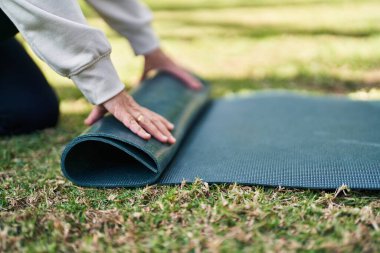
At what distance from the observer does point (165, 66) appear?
282cm

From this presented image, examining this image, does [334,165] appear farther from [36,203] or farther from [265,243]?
[36,203]

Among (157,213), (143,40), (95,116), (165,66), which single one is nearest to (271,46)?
(165,66)

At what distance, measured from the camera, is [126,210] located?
1630 mm

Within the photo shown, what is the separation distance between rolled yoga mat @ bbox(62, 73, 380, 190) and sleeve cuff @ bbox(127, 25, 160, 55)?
21cm

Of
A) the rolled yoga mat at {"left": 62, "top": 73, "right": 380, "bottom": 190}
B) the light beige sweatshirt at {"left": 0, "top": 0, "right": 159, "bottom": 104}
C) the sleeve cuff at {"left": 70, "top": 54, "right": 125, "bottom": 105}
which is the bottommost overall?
the rolled yoga mat at {"left": 62, "top": 73, "right": 380, "bottom": 190}

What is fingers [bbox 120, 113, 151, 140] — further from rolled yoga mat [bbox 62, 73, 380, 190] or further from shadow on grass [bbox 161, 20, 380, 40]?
shadow on grass [bbox 161, 20, 380, 40]

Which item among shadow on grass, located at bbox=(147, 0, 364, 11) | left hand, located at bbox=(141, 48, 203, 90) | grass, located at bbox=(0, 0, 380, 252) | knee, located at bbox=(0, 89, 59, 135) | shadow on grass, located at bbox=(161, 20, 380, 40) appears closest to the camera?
grass, located at bbox=(0, 0, 380, 252)

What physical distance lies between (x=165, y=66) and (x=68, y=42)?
109 centimetres

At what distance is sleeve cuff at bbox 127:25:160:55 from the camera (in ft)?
8.87

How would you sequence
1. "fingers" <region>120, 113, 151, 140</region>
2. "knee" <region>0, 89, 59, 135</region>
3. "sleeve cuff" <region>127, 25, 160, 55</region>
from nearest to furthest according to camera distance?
"fingers" <region>120, 113, 151, 140</region>, "knee" <region>0, 89, 59, 135</region>, "sleeve cuff" <region>127, 25, 160, 55</region>

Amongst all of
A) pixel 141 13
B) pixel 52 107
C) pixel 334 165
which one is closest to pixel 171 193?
pixel 334 165

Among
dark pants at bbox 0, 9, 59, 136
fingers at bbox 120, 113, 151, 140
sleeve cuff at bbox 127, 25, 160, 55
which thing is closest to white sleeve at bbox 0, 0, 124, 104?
fingers at bbox 120, 113, 151, 140

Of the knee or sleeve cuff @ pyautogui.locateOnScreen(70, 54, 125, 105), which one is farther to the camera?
the knee

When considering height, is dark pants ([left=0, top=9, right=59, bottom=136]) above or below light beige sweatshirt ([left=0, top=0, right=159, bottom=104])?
below
